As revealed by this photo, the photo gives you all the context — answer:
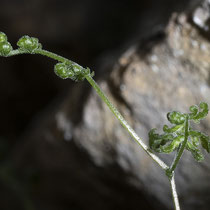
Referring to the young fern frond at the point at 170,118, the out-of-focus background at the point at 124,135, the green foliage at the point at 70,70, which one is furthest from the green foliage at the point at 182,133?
the out-of-focus background at the point at 124,135

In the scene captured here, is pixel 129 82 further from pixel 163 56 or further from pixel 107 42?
pixel 107 42

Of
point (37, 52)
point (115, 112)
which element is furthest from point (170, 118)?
→ point (37, 52)

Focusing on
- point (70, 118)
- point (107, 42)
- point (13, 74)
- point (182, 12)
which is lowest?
point (70, 118)

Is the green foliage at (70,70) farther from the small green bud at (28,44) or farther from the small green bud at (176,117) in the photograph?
the small green bud at (176,117)

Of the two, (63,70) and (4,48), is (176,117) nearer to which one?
(63,70)

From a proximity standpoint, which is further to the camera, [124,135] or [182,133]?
[124,135]

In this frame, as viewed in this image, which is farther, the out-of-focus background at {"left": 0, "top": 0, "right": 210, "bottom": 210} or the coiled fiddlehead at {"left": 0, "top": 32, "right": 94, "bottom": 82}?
the out-of-focus background at {"left": 0, "top": 0, "right": 210, "bottom": 210}

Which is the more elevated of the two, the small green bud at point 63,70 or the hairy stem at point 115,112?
the small green bud at point 63,70

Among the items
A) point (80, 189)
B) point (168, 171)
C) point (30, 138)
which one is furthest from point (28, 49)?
point (30, 138)

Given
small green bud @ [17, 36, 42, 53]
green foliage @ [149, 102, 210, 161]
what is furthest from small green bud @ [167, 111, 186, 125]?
small green bud @ [17, 36, 42, 53]

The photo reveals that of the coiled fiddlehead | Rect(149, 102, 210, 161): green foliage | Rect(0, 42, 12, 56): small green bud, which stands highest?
the coiled fiddlehead

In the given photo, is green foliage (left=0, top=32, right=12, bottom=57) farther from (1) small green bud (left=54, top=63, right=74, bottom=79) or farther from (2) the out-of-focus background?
(2) the out-of-focus background
